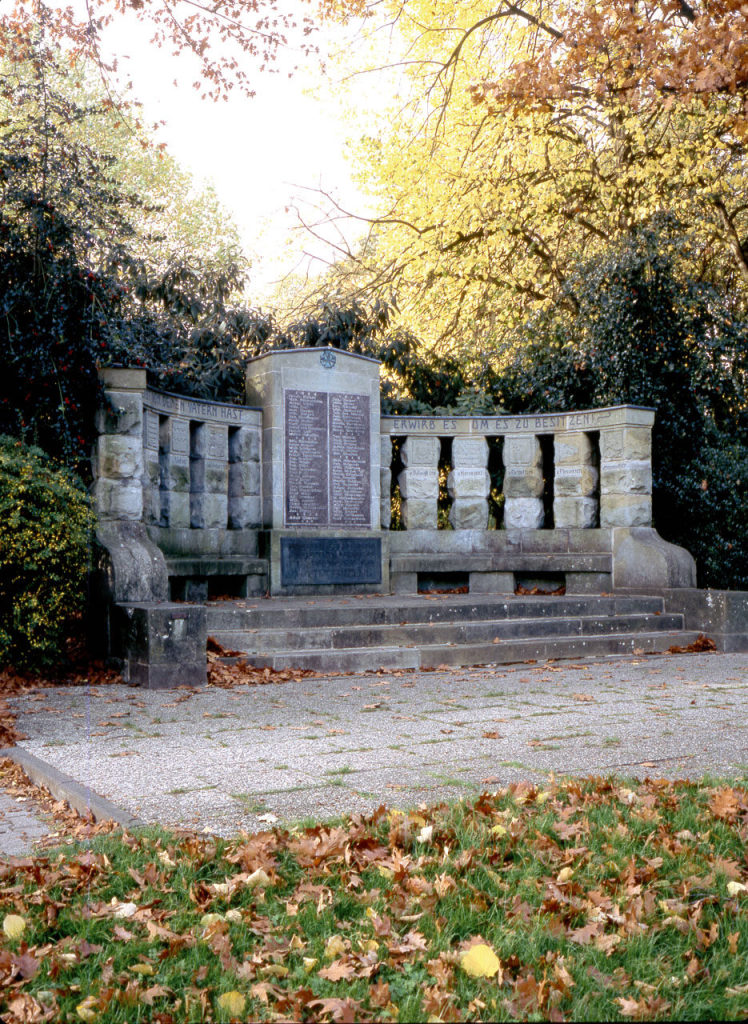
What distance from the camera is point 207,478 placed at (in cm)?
1172

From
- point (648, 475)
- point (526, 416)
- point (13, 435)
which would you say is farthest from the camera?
point (526, 416)

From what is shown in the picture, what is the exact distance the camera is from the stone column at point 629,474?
12.4 metres

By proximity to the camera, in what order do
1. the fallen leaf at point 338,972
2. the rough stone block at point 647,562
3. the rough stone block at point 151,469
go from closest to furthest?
the fallen leaf at point 338,972 < the rough stone block at point 151,469 < the rough stone block at point 647,562

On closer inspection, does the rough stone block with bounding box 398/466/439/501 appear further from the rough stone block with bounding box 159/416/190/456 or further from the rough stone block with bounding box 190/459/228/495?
the rough stone block with bounding box 159/416/190/456

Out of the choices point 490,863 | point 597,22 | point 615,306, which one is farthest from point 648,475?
point 490,863

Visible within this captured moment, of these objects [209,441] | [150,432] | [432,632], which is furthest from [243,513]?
[432,632]

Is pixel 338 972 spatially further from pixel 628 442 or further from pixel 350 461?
pixel 628 442

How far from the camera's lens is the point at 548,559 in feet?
42.4

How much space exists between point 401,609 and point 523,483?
3.92m

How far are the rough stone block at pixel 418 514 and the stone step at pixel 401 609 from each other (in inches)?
59.6

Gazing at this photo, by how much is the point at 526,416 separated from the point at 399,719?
24.9 feet

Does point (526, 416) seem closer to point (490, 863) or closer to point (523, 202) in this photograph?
point (523, 202)

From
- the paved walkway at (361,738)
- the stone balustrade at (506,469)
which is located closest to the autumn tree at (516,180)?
the stone balustrade at (506,469)

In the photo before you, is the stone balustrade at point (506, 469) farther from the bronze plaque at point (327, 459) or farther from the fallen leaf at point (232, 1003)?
the fallen leaf at point (232, 1003)
